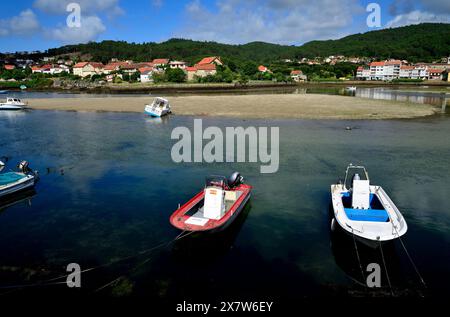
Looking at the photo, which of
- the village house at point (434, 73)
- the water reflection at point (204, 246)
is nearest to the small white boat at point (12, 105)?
the water reflection at point (204, 246)

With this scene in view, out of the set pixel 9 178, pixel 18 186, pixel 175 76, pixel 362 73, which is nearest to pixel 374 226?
pixel 18 186

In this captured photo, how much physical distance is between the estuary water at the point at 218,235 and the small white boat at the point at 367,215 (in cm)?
94

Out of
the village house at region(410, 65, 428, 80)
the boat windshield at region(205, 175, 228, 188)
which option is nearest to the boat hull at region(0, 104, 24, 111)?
the boat windshield at region(205, 175, 228, 188)

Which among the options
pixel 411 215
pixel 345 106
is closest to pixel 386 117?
pixel 345 106

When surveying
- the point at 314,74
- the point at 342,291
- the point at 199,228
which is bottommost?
the point at 342,291

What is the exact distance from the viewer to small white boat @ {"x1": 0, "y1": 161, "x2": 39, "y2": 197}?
692 inches

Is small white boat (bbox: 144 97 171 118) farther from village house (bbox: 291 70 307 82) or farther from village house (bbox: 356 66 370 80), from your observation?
village house (bbox: 356 66 370 80)

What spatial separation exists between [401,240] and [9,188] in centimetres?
1891

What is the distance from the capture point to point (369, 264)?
1170 cm

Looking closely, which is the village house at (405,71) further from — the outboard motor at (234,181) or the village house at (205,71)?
the outboard motor at (234,181)

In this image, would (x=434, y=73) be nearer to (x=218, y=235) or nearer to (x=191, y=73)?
(x=191, y=73)

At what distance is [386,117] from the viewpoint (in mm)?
43344

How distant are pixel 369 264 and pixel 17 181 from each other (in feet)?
58.2

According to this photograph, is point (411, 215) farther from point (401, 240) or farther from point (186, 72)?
point (186, 72)
